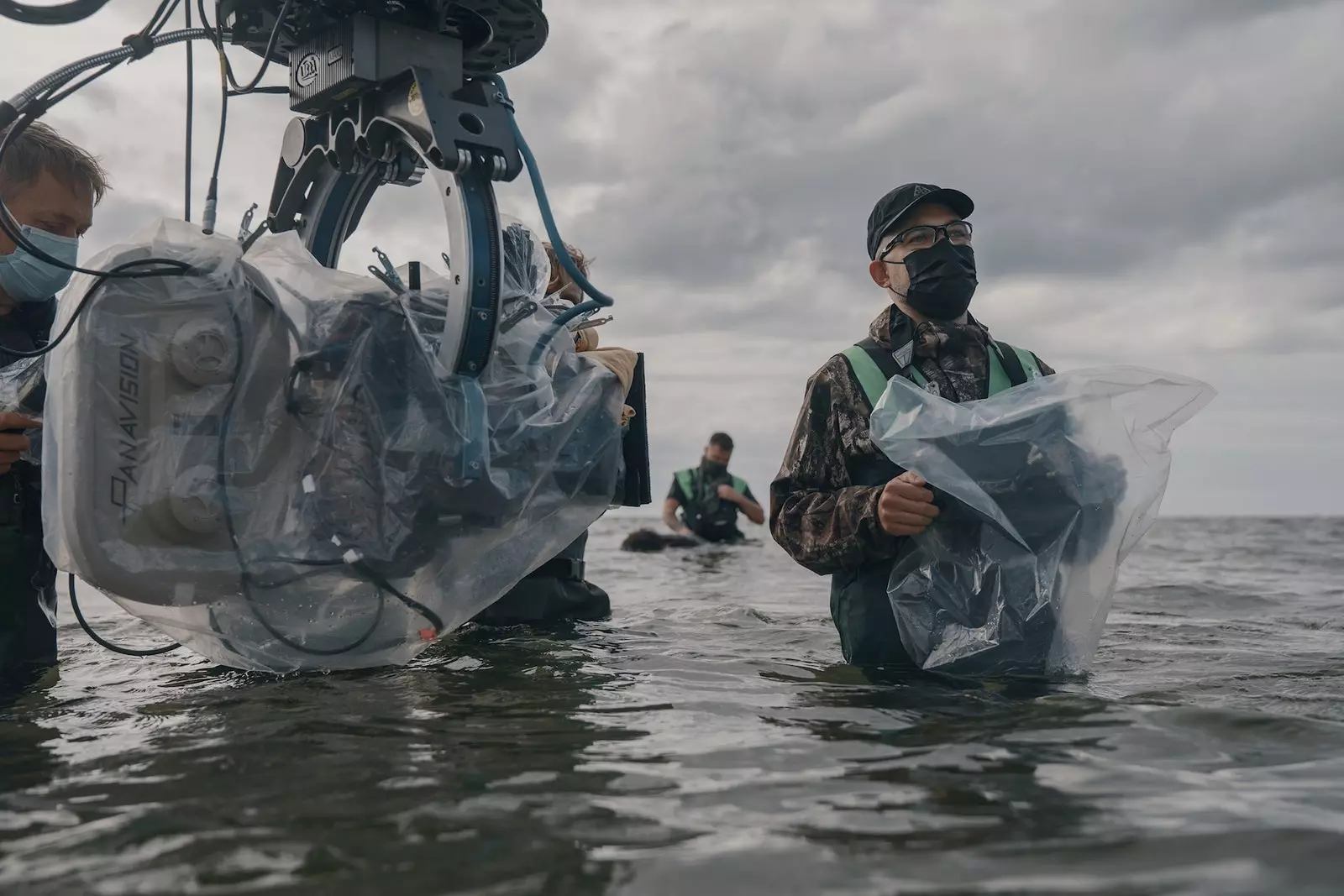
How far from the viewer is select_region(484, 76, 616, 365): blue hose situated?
3182 millimetres

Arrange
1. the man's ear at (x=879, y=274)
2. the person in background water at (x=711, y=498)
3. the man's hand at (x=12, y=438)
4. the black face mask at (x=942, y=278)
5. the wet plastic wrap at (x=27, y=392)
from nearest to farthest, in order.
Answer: the man's hand at (x=12, y=438) → the wet plastic wrap at (x=27, y=392) → the black face mask at (x=942, y=278) → the man's ear at (x=879, y=274) → the person in background water at (x=711, y=498)

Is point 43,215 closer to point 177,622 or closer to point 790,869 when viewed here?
point 177,622

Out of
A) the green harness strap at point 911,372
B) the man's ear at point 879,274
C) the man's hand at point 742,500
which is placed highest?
the man's ear at point 879,274

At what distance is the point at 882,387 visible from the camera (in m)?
3.40

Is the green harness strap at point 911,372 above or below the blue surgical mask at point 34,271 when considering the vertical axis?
below

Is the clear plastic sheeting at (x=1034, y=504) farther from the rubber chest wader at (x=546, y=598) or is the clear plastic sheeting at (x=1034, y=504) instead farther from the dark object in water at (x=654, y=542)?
the dark object in water at (x=654, y=542)

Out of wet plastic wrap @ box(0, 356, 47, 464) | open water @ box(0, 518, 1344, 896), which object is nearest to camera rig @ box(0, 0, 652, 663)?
wet plastic wrap @ box(0, 356, 47, 464)

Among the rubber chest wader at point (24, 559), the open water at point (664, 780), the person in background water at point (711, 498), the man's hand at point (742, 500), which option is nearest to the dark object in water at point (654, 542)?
the person in background water at point (711, 498)

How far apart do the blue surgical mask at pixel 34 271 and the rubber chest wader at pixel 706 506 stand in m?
9.97

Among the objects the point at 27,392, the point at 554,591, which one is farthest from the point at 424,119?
the point at 554,591

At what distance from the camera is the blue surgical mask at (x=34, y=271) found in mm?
3131

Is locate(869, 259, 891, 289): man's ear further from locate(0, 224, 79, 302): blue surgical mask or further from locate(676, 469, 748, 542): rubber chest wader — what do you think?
locate(676, 469, 748, 542): rubber chest wader

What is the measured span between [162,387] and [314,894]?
5.49 feet

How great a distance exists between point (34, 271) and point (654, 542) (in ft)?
32.3
